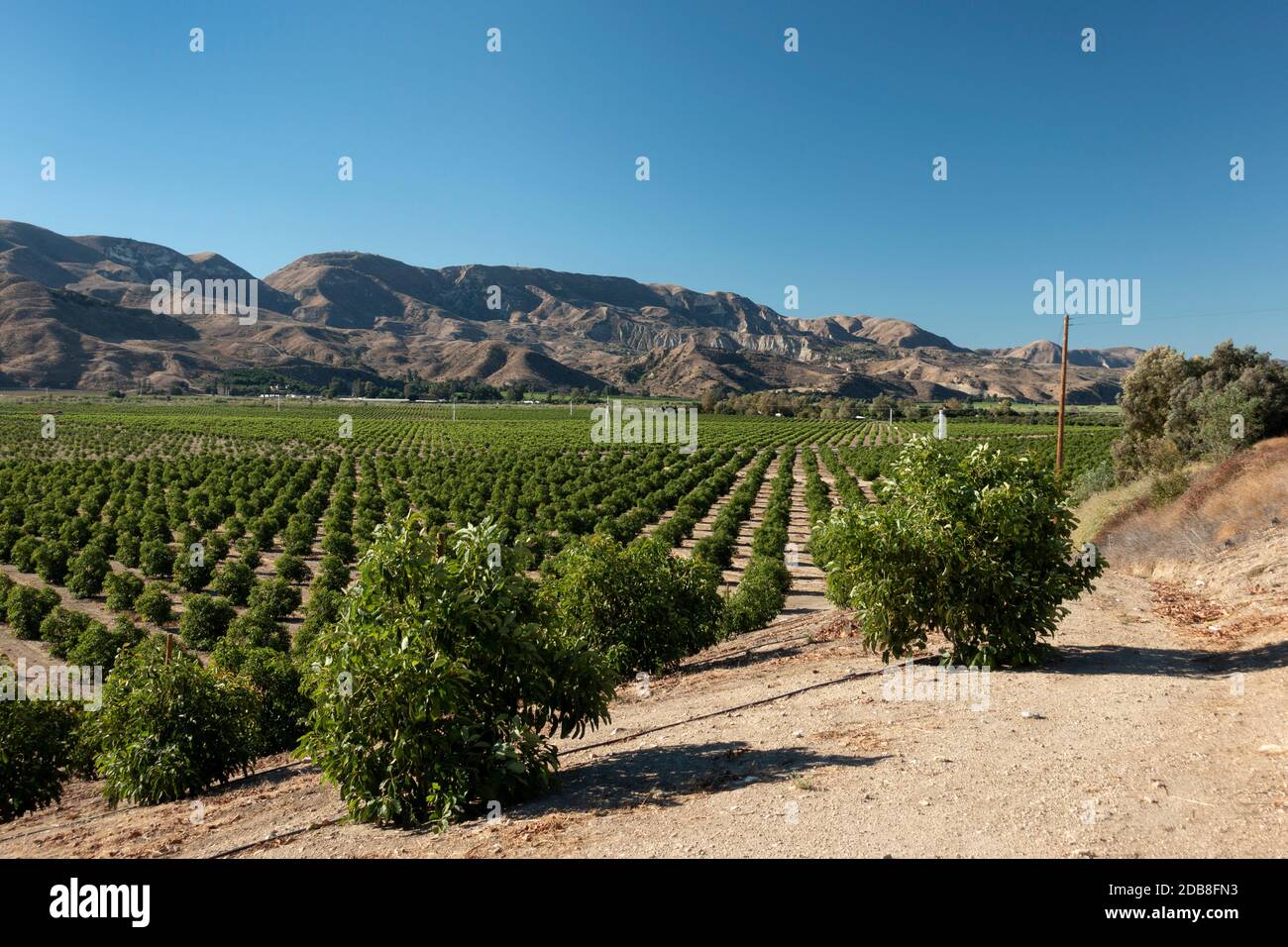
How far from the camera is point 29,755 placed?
390 inches

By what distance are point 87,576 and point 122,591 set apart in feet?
9.55

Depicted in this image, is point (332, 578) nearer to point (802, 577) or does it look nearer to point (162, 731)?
point (162, 731)

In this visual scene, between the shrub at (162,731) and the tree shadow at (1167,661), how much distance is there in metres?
10.4

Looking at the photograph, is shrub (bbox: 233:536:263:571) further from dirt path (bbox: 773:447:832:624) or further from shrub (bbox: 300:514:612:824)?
shrub (bbox: 300:514:612:824)

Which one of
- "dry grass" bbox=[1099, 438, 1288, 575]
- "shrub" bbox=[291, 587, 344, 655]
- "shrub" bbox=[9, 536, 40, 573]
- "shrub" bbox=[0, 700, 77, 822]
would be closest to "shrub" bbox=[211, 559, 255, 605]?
"shrub" bbox=[291, 587, 344, 655]

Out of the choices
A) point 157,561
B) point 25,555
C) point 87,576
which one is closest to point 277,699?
point 87,576

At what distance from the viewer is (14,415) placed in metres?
115

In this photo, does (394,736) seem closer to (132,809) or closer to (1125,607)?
(132,809)

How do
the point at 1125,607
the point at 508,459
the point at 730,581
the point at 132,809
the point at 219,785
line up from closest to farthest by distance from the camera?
the point at 132,809, the point at 219,785, the point at 1125,607, the point at 730,581, the point at 508,459

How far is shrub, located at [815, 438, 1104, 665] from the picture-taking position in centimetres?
999

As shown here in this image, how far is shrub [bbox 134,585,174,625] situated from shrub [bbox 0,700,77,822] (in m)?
12.3
